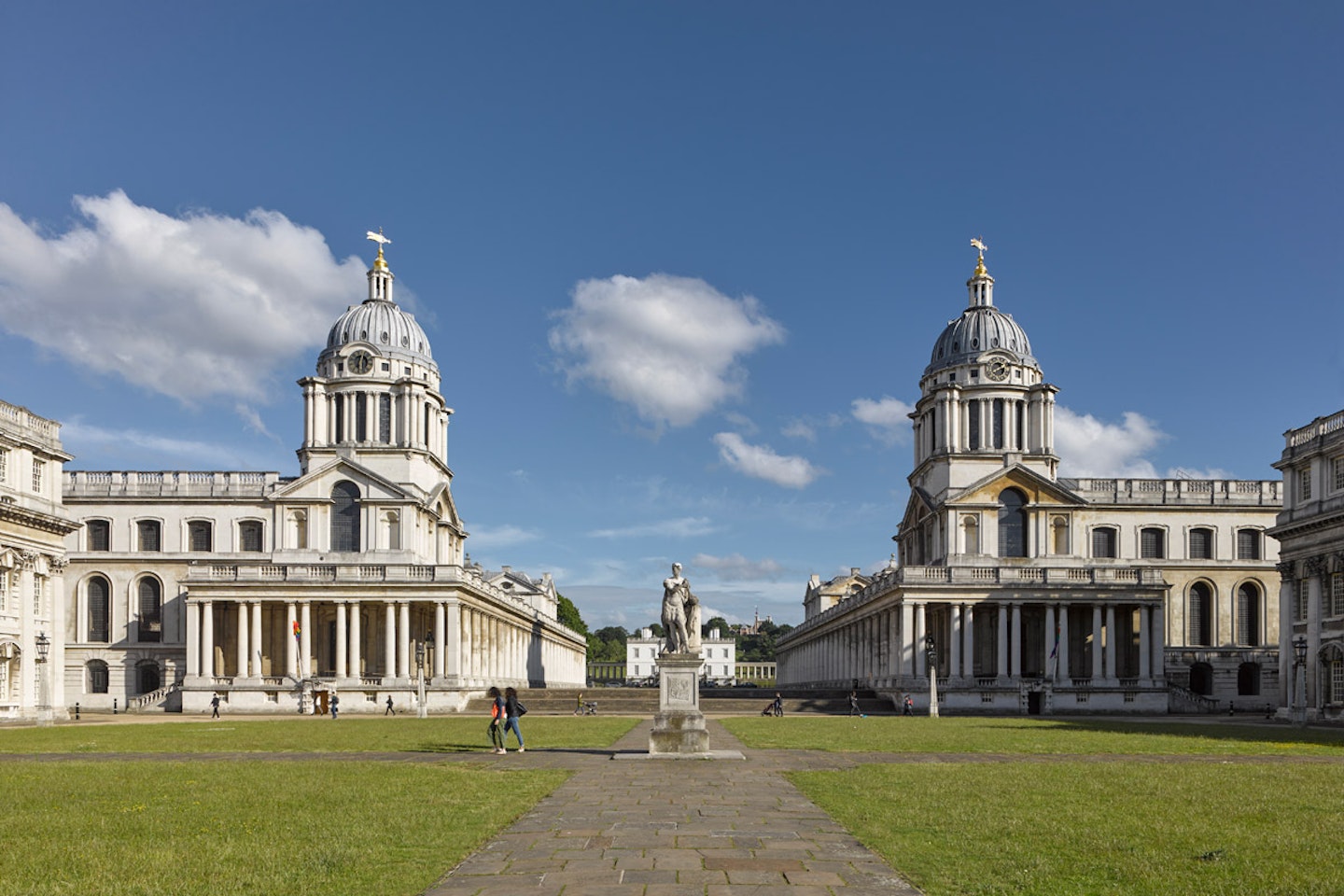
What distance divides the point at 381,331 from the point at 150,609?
2410 cm

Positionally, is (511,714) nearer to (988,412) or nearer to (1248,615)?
(988,412)

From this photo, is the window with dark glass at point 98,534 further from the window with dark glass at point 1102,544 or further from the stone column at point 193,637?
the window with dark glass at point 1102,544

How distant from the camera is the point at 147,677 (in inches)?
3282

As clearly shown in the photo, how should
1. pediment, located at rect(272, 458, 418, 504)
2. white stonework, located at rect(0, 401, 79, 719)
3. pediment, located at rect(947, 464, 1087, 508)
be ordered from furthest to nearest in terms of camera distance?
pediment, located at rect(272, 458, 418, 504) < pediment, located at rect(947, 464, 1087, 508) < white stonework, located at rect(0, 401, 79, 719)

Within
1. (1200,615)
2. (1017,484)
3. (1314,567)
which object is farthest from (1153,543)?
(1314,567)

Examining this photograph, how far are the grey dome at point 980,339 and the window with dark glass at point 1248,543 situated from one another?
60.8 feet

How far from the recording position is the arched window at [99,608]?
8412 centimetres

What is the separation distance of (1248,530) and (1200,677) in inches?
430

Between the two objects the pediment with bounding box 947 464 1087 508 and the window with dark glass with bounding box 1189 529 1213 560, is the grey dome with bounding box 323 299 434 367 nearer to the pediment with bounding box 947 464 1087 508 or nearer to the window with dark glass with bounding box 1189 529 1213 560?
the pediment with bounding box 947 464 1087 508

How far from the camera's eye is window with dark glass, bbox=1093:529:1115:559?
85750mm

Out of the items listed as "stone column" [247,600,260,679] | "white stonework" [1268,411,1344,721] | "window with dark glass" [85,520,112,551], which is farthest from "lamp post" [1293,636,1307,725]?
"window with dark glass" [85,520,112,551]

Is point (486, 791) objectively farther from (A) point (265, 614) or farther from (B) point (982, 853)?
(A) point (265, 614)

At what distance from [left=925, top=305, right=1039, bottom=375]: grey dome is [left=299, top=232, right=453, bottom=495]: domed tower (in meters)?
35.5

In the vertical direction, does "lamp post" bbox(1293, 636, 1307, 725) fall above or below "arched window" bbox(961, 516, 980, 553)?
below
